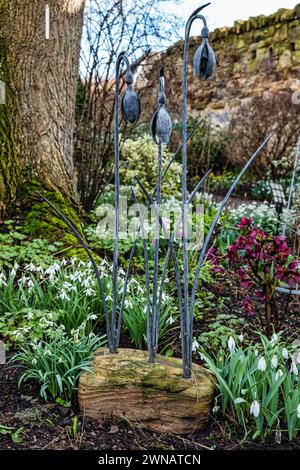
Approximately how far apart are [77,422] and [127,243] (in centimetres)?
198

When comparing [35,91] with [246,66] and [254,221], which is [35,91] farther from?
[246,66]

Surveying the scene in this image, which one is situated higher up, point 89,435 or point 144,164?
point 144,164

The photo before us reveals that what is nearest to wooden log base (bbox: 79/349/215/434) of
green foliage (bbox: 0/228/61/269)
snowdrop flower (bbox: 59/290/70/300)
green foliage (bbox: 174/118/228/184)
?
snowdrop flower (bbox: 59/290/70/300)

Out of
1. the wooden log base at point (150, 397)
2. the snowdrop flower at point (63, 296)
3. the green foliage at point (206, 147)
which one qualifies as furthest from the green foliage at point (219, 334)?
the green foliage at point (206, 147)

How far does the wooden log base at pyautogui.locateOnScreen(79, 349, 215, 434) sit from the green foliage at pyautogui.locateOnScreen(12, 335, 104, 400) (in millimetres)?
91

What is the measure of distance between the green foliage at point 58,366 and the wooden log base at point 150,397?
9cm

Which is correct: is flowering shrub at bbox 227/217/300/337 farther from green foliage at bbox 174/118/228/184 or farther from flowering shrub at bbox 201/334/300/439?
green foliage at bbox 174/118/228/184

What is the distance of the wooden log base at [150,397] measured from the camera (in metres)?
2.04

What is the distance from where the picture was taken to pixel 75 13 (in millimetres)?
4188

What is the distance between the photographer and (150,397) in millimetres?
2055

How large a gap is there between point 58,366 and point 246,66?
8.98 meters

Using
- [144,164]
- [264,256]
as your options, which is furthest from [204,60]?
[144,164]

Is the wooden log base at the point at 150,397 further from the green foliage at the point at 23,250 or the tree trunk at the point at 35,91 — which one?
the tree trunk at the point at 35,91
